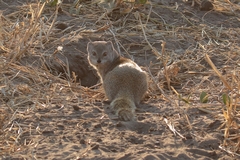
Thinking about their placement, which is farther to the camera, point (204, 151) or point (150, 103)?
point (150, 103)

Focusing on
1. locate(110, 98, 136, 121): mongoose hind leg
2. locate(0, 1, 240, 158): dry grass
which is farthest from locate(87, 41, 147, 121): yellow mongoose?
locate(0, 1, 240, 158): dry grass

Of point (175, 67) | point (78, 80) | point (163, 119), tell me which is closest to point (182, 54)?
point (175, 67)

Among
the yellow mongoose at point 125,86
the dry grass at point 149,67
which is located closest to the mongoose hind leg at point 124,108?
the yellow mongoose at point 125,86

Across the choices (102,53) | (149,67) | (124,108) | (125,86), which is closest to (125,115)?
(124,108)

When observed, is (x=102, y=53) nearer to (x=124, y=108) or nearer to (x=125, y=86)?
(x=125, y=86)

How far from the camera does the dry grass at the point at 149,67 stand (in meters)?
3.50

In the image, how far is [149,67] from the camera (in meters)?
4.87

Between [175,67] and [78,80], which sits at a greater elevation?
[175,67]

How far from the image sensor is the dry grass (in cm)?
350

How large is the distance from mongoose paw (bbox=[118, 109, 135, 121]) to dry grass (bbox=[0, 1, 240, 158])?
1.11 ft

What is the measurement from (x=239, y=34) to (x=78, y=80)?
1.98m

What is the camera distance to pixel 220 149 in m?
3.08

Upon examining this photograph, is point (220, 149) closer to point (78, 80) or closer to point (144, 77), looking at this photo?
point (144, 77)

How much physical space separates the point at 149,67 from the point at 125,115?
4.10 ft
